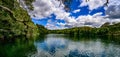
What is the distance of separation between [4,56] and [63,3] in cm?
3301

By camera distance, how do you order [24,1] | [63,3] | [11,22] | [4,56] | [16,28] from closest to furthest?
1. [63,3]
2. [24,1]
3. [4,56]
4. [11,22]
5. [16,28]

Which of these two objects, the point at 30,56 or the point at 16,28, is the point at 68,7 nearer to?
the point at 30,56

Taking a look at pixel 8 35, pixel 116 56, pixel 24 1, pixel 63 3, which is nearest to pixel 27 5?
pixel 24 1

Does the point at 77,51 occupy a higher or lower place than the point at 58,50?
lower

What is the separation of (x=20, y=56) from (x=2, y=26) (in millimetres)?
38622

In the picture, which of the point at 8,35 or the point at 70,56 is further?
the point at 8,35

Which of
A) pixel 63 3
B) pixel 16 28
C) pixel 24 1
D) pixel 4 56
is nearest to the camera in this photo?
pixel 63 3

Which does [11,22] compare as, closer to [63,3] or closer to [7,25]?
[7,25]

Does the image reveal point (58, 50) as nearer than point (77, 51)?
No

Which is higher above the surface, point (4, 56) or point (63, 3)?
point (63, 3)

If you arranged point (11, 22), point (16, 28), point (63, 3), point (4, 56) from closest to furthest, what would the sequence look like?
point (63, 3) < point (4, 56) < point (11, 22) < point (16, 28)

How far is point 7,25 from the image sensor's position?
246 ft

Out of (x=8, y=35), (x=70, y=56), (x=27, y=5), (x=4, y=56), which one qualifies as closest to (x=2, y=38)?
(x=8, y=35)

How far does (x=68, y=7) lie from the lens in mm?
9812
